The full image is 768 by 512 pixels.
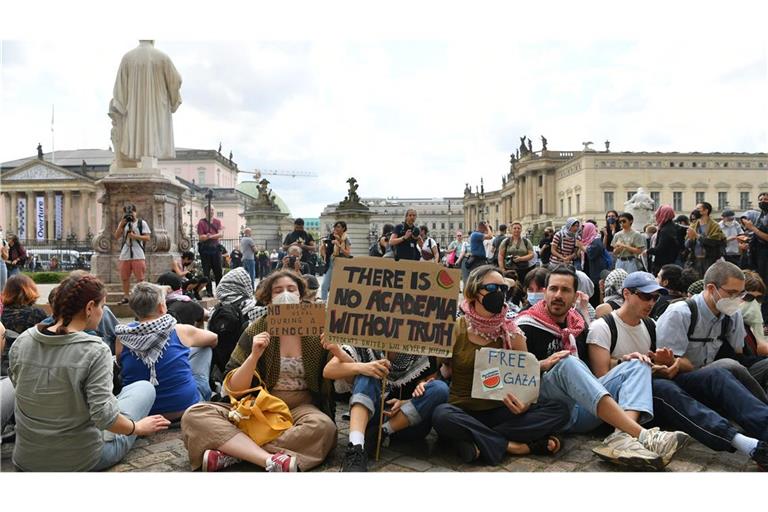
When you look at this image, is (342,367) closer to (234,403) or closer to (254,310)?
(234,403)

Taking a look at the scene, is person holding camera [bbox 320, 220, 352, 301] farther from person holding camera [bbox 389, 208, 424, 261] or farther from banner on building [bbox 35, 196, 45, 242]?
banner on building [bbox 35, 196, 45, 242]

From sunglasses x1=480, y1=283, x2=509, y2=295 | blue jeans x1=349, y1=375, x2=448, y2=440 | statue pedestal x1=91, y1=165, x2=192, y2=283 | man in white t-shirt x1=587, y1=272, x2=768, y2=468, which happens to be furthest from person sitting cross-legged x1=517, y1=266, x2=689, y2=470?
statue pedestal x1=91, y1=165, x2=192, y2=283

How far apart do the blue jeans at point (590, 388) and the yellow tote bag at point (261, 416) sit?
1.81m

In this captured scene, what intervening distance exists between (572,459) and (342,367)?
1.65 meters

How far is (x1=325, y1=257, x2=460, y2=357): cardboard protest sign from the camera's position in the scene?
3699 mm

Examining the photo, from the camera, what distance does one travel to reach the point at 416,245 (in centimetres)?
1025

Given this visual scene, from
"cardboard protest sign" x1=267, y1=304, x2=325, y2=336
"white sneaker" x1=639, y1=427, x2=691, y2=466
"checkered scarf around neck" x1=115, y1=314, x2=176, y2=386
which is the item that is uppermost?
"cardboard protest sign" x1=267, y1=304, x2=325, y2=336

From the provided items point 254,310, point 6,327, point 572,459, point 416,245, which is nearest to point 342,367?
point 254,310

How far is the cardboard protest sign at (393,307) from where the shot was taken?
3.70 metres

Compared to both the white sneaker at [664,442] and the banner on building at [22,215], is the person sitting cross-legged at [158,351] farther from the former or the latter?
the banner on building at [22,215]

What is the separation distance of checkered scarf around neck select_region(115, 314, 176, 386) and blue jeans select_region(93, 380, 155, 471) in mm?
173

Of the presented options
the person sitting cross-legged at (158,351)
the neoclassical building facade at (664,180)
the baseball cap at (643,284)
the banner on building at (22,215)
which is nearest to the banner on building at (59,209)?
the banner on building at (22,215)

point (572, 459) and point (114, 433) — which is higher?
point (114, 433)

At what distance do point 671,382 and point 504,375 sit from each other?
4.13ft
